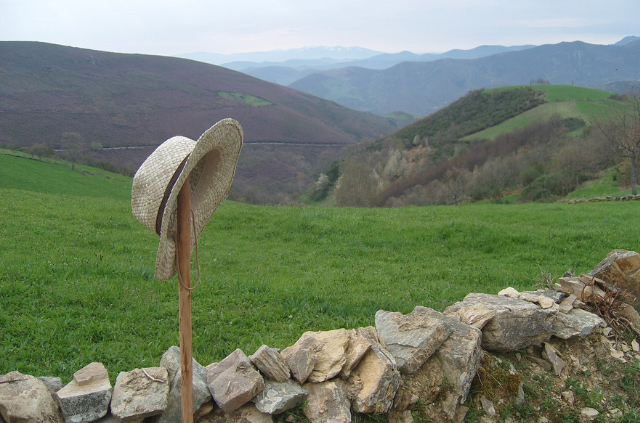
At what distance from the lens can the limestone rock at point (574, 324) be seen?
5582 mm

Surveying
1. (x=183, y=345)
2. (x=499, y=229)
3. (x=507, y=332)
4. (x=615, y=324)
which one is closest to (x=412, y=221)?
(x=499, y=229)

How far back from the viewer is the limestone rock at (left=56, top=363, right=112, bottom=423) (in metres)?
3.55

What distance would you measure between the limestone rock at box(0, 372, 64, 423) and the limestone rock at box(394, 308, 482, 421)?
3136 mm

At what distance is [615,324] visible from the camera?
20.3 feet

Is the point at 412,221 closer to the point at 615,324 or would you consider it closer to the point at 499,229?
the point at 499,229

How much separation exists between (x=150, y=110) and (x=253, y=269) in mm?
108899

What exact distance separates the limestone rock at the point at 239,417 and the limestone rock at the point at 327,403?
407 millimetres

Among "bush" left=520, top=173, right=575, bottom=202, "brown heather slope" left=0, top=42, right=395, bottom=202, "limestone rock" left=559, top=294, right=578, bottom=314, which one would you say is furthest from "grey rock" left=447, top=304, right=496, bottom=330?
"brown heather slope" left=0, top=42, right=395, bottom=202

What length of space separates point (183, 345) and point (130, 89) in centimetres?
12887

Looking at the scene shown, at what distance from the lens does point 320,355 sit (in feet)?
15.0

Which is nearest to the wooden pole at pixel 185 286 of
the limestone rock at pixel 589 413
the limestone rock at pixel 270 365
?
the limestone rock at pixel 270 365

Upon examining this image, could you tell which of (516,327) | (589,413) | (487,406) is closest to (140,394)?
(487,406)

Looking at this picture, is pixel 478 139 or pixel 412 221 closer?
pixel 412 221

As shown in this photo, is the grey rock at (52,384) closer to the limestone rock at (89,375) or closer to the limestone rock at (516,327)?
the limestone rock at (89,375)
